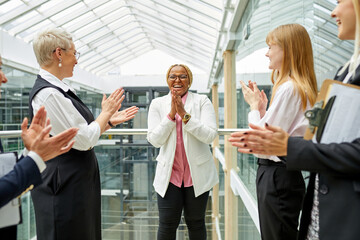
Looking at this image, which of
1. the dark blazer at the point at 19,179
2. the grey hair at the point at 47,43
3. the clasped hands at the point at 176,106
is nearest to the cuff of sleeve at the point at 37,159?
the dark blazer at the point at 19,179

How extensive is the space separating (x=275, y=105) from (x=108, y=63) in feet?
50.8

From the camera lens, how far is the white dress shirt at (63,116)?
1671 mm

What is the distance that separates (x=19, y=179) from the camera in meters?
1.09

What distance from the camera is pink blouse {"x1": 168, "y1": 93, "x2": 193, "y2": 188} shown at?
2271mm

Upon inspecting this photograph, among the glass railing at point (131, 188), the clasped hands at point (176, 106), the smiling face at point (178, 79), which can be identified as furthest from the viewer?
the glass railing at point (131, 188)

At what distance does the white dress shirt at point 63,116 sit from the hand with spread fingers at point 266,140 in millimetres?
944

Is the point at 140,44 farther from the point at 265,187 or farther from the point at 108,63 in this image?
the point at 265,187

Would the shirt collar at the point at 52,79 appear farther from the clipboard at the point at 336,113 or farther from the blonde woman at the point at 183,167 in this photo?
the clipboard at the point at 336,113

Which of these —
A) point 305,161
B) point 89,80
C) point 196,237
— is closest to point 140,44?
point 89,80

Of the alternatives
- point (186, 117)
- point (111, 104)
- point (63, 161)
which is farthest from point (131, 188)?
point (63, 161)

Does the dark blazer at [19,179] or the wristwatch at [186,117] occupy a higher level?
the wristwatch at [186,117]

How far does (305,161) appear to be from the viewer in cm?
105

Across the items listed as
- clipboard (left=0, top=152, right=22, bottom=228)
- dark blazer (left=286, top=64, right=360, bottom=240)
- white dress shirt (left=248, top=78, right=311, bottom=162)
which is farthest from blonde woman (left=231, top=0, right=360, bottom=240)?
clipboard (left=0, top=152, right=22, bottom=228)

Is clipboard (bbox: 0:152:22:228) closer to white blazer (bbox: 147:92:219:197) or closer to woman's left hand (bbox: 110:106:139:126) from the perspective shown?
woman's left hand (bbox: 110:106:139:126)
